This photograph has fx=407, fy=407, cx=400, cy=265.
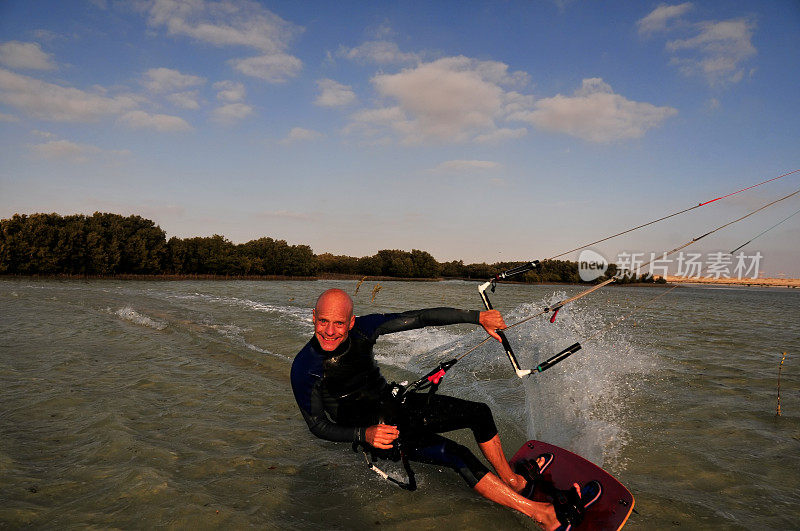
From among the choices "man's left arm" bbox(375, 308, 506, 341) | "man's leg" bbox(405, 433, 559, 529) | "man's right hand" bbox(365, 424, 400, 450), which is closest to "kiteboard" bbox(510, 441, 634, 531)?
"man's leg" bbox(405, 433, 559, 529)

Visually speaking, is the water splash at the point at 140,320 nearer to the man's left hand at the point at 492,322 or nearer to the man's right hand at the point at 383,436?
the man's right hand at the point at 383,436

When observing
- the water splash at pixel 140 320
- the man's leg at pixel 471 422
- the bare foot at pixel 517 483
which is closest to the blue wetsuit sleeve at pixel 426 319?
the man's leg at pixel 471 422

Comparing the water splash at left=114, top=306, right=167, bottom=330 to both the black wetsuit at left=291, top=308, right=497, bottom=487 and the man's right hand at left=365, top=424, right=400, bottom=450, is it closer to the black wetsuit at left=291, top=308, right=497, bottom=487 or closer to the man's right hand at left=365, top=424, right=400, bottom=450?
the black wetsuit at left=291, top=308, right=497, bottom=487

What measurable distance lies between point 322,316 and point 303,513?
2130 millimetres

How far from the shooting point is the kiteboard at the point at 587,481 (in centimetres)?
420

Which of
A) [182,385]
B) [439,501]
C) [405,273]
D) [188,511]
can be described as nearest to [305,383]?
[188,511]

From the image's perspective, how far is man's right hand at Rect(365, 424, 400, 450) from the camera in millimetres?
4051

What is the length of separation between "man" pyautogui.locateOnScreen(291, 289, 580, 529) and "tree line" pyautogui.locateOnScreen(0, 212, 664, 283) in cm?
4634

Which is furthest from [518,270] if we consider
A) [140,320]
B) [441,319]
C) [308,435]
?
[140,320]

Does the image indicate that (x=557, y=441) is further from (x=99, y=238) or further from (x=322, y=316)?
(x=99, y=238)

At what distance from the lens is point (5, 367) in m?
9.09

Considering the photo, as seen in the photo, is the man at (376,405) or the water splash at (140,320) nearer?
the man at (376,405)

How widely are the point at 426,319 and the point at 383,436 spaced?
60.4 inches

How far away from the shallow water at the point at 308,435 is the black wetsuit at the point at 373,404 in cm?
61
